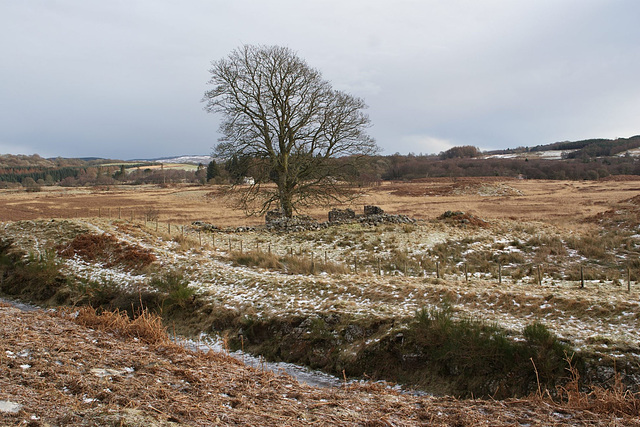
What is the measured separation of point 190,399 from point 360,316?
5586 millimetres

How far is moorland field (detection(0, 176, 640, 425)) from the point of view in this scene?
16.3ft

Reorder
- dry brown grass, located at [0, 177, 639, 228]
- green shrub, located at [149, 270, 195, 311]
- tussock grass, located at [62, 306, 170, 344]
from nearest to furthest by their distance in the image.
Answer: tussock grass, located at [62, 306, 170, 344], green shrub, located at [149, 270, 195, 311], dry brown grass, located at [0, 177, 639, 228]

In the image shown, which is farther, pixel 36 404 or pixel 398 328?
pixel 398 328

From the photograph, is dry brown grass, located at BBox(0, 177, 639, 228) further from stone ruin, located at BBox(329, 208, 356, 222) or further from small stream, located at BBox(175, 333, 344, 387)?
small stream, located at BBox(175, 333, 344, 387)

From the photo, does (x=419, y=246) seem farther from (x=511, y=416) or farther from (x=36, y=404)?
(x=36, y=404)

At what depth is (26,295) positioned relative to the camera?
14.4m

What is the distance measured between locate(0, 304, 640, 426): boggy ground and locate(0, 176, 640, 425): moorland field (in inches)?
1.3

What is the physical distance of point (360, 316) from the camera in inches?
388

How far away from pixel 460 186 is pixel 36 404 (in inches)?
2655

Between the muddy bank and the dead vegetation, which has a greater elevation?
the dead vegetation

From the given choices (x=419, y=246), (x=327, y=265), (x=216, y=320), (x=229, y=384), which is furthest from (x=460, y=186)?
(x=229, y=384)

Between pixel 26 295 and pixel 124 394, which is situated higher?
pixel 124 394

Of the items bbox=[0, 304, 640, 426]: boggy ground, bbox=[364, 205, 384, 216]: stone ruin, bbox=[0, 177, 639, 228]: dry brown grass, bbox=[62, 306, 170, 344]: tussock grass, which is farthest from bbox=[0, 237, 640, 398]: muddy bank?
bbox=[364, 205, 384, 216]: stone ruin

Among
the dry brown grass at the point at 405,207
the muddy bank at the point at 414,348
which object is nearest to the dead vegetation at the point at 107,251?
the muddy bank at the point at 414,348
